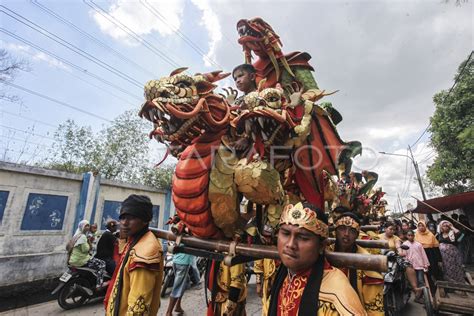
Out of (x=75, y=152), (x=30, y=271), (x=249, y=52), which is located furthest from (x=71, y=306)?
(x=75, y=152)

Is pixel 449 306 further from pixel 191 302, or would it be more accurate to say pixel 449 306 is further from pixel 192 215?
pixel 191 302

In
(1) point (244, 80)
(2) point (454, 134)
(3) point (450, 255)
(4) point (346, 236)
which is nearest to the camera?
(4) point (346, 236)

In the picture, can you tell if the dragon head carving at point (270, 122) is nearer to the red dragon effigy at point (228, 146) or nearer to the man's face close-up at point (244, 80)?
the red dragon effigy at point (228, 146)

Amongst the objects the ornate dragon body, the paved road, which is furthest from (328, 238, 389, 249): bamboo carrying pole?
the paved road

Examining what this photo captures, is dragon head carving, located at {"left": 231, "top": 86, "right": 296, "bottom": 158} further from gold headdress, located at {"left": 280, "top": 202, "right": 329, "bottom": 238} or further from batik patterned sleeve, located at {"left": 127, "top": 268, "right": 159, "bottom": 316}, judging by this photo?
batik patterned sleeve, located at {"left": 127, "top": 268, "right": 159, "bottom": 316}

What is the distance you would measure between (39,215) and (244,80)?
19.9 ft

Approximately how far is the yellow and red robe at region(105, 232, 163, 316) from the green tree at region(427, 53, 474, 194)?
13431 millimetres

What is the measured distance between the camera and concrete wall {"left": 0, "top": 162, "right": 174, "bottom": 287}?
5492mm

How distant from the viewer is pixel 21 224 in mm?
5695

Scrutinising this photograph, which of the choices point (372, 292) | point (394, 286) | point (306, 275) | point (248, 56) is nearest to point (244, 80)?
point (248, 56)

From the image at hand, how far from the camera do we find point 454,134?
12.0 meters

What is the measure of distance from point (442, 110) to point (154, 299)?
1538cm

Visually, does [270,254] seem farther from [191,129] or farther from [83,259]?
[83,259]

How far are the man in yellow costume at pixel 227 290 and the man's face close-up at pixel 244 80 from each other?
5.78 feet
